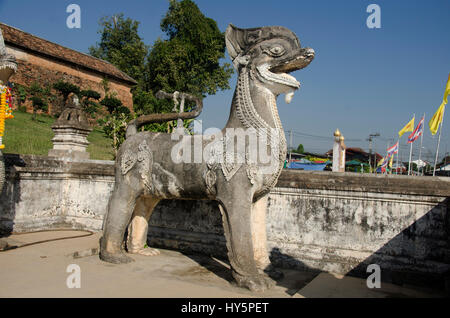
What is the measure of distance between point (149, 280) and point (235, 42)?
3162mm

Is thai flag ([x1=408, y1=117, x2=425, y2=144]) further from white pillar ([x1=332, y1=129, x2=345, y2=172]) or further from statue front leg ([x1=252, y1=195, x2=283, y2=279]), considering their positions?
statue front leg ([x1=252, y1=195, x2=283, y2=279])

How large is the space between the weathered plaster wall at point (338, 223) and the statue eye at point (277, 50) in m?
1.85

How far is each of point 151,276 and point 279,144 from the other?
90.1 inches

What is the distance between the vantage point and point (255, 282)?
13.3 ft

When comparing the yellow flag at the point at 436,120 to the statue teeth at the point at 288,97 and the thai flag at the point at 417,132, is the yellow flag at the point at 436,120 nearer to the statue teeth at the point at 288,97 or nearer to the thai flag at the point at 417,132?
the thai flag at the point at 417,132

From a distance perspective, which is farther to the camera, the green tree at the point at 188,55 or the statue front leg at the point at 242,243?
the green tree at the point at 188,55

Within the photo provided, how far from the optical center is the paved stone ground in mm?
3967

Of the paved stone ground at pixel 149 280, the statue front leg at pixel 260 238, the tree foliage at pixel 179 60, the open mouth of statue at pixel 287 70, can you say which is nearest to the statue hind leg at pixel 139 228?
the paved stone ground at pixel 149 280

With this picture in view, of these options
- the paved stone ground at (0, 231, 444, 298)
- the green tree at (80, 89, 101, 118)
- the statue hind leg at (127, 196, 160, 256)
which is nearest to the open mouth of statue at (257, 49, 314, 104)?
the paved stone ground at (0, 231, 444, 298)

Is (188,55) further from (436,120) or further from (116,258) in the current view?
(116,258)

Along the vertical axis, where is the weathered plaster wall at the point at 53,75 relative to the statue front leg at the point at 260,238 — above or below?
above

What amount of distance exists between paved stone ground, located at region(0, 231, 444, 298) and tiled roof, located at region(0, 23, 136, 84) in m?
25.2

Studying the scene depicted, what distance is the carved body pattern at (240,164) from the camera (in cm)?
425
